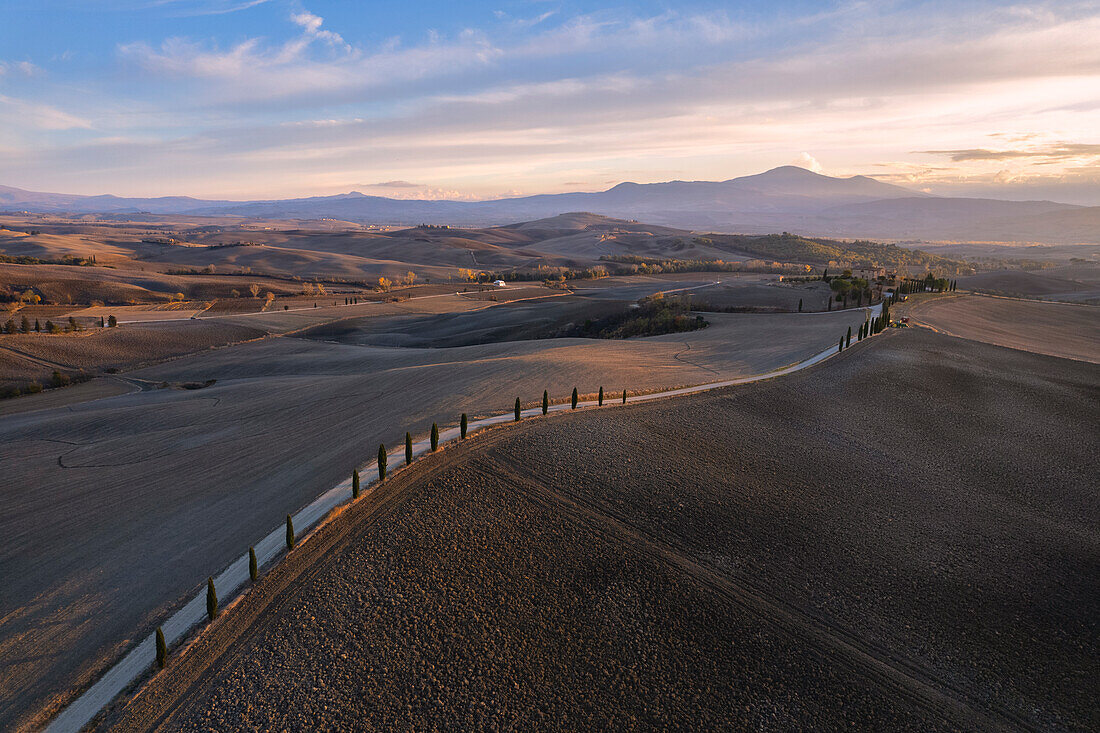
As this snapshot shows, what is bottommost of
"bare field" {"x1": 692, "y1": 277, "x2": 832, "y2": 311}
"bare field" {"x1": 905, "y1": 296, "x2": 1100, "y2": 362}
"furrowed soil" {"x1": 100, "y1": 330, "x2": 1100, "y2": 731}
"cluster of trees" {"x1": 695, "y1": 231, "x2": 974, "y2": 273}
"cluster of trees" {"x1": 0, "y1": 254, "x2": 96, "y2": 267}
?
"furrowed soil" {"x1": 100, "y1": 330, "x2": 1100, "y2": 731}

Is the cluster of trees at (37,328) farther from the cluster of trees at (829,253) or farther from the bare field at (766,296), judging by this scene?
the cluster of trees at (829,253)

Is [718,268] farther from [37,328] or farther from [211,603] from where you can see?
[211,603]

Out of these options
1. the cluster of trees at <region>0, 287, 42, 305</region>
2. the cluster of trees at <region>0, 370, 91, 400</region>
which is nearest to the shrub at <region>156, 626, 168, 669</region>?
the cluster of trees at <region>0, 370, 91, 400</region>

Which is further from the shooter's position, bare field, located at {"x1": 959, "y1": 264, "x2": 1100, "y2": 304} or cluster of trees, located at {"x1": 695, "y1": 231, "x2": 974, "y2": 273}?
cluster of trees, located at {"x1": 695, "y1": 231, "x2": 974, "y2": 273}

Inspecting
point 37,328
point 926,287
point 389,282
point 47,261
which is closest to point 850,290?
point 926,287

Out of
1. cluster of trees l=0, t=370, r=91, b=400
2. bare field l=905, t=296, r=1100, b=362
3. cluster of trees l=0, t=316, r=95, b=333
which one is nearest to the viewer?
cluster of trees l=0, t=370, r=91, b=400

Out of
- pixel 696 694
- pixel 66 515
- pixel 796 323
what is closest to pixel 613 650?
pixel 696 694

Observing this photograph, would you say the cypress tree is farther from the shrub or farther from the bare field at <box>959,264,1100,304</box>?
the bare field at <box>959,264,1100,304</box>

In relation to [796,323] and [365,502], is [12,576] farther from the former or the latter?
[796,323]
